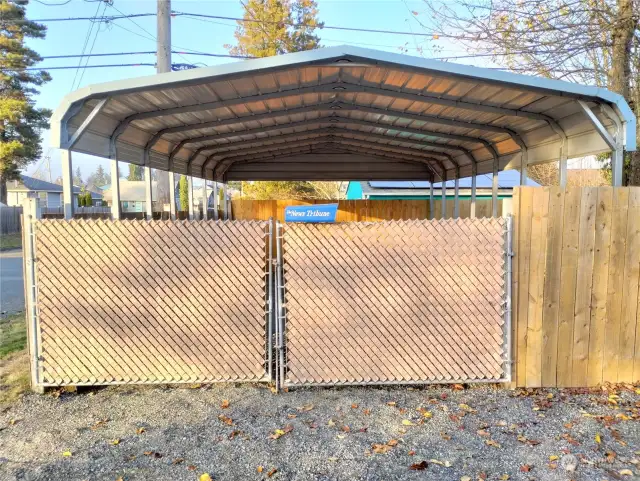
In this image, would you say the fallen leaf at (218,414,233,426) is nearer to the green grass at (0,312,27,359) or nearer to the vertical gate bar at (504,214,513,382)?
the vertical gate bar at (504,214,513,382)

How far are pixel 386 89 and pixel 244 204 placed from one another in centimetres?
1039

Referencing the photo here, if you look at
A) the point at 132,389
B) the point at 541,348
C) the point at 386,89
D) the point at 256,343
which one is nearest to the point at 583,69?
the point at 386,89

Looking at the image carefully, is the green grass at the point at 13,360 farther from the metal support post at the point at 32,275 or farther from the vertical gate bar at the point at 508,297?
the vertical gate bar at the point at 508,297

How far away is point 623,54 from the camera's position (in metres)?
7.43

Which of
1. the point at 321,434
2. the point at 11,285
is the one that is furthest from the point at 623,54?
the point at 11,285

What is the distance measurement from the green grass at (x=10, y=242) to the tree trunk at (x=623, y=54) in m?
21.6

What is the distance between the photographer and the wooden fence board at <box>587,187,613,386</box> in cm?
414

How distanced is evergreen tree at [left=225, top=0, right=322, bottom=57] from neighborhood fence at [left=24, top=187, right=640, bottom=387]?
2087 cm

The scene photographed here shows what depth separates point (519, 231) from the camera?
4.12 m

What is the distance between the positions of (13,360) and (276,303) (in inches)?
134

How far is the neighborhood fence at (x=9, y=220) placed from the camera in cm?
2234

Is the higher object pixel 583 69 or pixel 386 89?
pixel 583 69

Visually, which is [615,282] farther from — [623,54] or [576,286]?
[623,54]

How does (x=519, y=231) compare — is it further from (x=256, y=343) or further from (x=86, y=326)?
(x=86, y=326)
